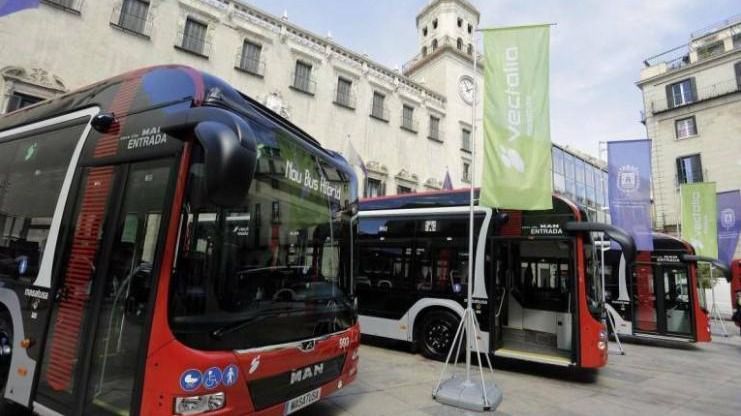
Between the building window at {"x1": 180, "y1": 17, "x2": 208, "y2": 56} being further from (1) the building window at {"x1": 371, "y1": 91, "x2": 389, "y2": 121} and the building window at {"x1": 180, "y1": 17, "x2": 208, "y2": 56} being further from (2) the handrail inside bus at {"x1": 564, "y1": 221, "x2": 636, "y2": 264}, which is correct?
(2) the handrail inside bus at {"x1": 564, "y1": 221, "x2": 636, "y2": 264}

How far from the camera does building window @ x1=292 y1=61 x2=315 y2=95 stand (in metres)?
21.6

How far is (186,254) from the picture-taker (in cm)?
288

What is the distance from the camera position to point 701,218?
1488cm

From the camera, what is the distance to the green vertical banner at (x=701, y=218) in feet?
47.6

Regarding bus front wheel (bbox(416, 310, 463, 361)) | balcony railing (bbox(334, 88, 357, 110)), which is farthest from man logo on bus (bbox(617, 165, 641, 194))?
balcony railing (bbox(334, 88, 357, 110))

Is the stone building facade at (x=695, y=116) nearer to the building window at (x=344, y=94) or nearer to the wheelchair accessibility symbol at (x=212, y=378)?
the building window at (x=344, y=94)

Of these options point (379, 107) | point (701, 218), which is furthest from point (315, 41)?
point (701, 218)

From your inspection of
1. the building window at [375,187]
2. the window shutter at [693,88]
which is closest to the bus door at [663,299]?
the building window at [375,187]

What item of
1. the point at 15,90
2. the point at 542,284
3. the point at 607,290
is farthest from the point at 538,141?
the point at 15,90

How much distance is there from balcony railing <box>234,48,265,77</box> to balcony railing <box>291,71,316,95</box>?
1.79 m

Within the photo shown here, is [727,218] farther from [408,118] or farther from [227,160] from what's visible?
[227,160]

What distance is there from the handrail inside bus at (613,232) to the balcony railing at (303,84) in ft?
57.4

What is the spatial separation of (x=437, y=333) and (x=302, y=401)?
198 inches

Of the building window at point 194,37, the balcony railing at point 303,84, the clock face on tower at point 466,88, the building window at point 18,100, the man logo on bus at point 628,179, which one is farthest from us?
the clock face on tower at point 466,88
